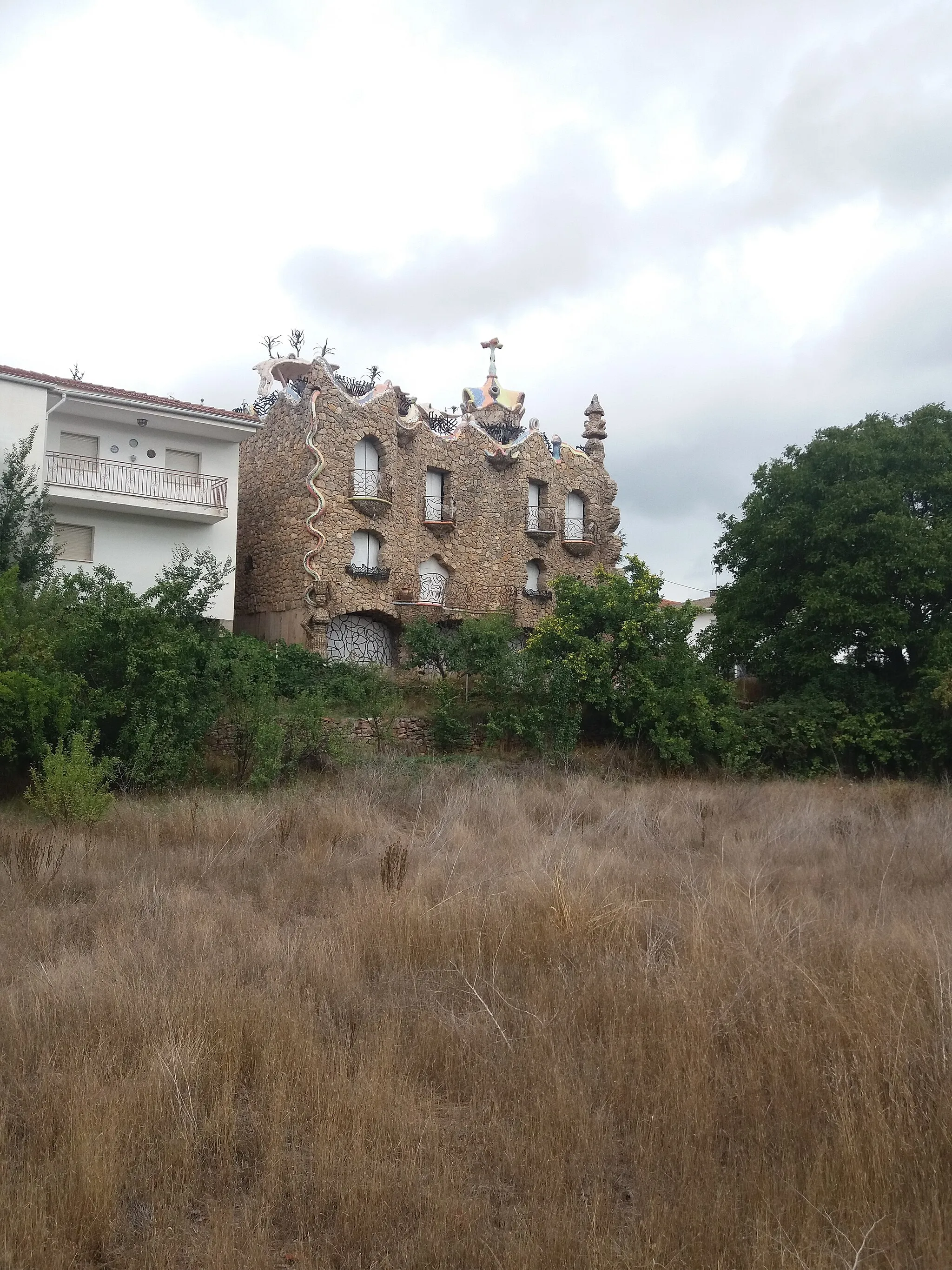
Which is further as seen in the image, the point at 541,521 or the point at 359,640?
the point at 541,521

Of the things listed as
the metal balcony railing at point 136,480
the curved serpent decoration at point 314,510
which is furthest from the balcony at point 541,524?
the metal balcony railing at point 136,480

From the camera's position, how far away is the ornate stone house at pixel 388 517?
26.8 m

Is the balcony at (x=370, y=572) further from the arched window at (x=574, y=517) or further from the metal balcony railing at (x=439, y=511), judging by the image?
the arched window at (x=574, y=517)

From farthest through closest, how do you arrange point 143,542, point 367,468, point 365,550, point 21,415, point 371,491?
point 367,468 < point 365,550 < point 371,491 < point 143,542 < point 21,415

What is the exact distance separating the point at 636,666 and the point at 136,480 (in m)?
13.2

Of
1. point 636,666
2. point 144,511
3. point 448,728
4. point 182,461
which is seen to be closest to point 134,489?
point 144,511

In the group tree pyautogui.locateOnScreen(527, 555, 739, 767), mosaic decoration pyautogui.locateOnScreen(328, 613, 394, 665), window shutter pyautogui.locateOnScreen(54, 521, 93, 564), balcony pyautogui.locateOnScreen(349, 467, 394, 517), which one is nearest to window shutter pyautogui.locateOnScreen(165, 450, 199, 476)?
window shutter pyautogui.locateOnScreen(54, 521, 93, 564)

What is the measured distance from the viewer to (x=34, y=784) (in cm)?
1248

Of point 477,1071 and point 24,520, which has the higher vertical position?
point 24,520

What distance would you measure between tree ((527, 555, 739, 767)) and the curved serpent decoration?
691 centimetres

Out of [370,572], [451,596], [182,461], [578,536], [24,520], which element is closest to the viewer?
[24,520]

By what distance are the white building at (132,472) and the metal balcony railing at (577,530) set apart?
1252cm

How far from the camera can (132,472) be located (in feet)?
77.7

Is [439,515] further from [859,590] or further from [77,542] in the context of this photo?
[859,590]
